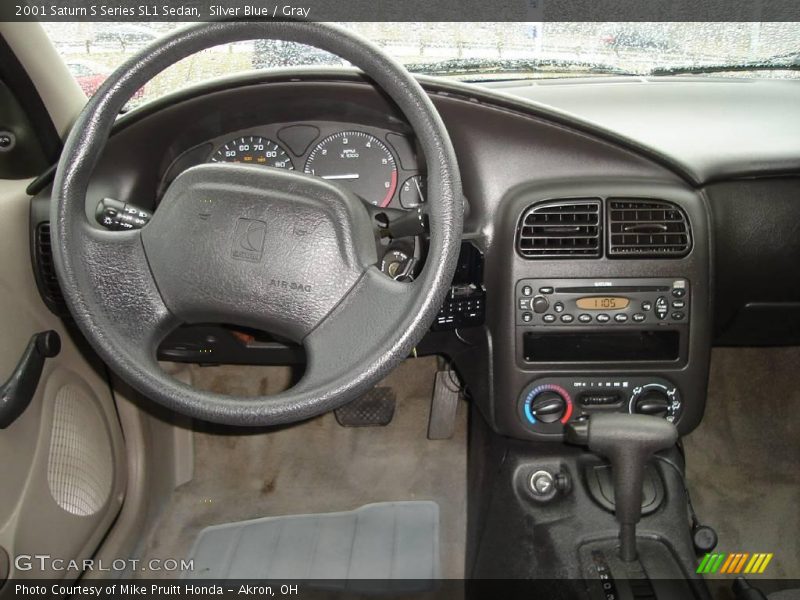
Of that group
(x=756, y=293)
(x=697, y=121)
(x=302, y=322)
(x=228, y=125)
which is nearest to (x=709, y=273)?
(x=756, y=293)

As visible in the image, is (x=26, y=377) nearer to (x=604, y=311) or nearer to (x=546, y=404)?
(x=546, y=404)

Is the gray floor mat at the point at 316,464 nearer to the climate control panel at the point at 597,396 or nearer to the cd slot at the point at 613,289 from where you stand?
the climate control panel at the point at 597,396

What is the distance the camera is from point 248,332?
170 centimetres

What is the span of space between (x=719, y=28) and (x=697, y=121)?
223 millimetres

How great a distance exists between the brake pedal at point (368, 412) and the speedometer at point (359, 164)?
35.3 inches

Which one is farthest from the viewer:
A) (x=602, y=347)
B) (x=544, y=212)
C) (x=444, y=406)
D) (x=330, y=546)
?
(x=444, y=406)

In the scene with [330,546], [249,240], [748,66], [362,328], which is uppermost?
[748,66]

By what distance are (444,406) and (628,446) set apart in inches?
37.0

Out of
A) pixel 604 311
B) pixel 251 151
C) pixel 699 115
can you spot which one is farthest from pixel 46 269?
pixel 699 115

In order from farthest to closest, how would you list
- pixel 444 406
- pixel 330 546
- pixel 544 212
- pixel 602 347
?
pixel 444 406 < pixel 330 546 < pixel 602 347 < pixel 544 212

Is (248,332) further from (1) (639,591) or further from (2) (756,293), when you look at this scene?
(2) (756,293)

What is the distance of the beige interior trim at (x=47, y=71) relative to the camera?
1564 mm

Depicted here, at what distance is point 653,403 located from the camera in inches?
65.6

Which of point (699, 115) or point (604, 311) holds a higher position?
point (699, 115)
